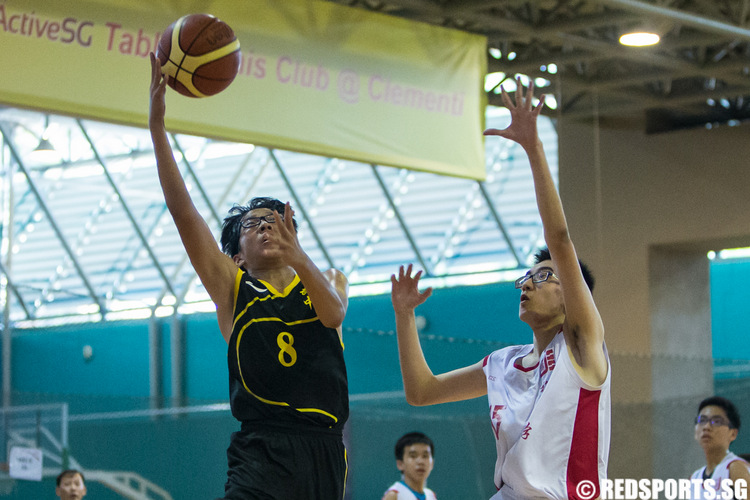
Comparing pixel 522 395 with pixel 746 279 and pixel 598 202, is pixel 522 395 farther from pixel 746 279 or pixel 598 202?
pixel 746 279

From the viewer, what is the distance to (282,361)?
3834 mm

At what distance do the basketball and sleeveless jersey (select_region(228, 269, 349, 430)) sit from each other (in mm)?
1295

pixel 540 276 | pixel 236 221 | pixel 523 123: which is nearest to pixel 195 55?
pixel 236 221

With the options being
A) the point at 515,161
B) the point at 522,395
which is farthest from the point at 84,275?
the point at 522,395

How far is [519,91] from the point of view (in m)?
3.96

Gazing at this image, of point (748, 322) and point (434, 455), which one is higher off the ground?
point (748, 322)

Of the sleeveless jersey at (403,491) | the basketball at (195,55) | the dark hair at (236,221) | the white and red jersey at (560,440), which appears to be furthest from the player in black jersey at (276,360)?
the sleeveless jersey at (403,491)

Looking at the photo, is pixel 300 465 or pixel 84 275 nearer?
pixel 300 465

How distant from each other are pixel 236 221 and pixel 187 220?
1.64 ft

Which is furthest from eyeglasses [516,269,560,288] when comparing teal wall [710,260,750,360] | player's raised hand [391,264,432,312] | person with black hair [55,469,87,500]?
teal wall [710,260,750,360]

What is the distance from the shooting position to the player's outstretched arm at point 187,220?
12.5 feet

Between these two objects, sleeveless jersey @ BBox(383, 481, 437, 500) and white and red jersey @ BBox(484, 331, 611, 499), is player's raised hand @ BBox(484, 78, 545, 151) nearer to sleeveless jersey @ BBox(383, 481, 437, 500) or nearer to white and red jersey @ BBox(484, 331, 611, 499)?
white and red jersey @ BBox(484, 331, 611, 499)

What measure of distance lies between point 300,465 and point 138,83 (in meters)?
3.72

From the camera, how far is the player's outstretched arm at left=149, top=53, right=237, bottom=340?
3.79 meters
